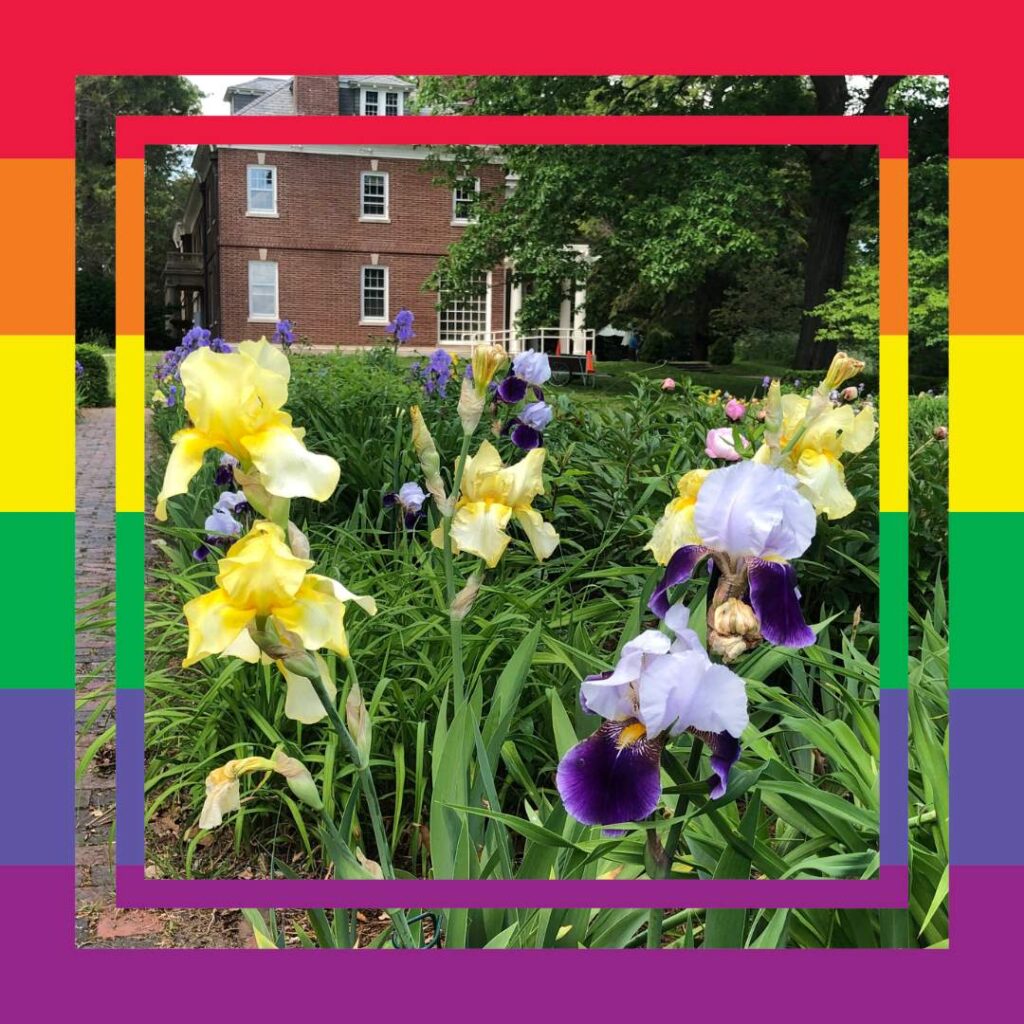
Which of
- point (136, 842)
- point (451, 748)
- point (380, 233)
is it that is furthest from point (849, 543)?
point (136, 842)

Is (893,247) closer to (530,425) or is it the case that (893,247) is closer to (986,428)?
(986,428)

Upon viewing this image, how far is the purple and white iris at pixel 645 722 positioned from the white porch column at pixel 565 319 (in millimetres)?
2189

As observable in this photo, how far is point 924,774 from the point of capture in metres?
1.67

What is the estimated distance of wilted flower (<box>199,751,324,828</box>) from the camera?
1.16 m

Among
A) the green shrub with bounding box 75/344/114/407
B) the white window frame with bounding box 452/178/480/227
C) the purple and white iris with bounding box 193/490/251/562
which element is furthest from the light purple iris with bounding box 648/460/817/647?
the green shrub with bounding box 75/344/114/407

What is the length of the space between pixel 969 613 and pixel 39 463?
126cm

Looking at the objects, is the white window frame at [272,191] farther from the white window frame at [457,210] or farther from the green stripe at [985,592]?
the green stripe at [985,592]

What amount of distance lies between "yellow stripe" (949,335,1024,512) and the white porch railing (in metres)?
1.41

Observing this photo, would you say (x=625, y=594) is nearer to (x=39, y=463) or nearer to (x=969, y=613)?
(x=969, y=613)

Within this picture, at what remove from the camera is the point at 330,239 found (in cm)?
303

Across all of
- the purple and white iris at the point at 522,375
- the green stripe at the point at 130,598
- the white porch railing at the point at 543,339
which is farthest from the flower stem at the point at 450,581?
the purple and white iris at the point at 522,375

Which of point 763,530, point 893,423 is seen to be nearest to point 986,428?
point 893,423

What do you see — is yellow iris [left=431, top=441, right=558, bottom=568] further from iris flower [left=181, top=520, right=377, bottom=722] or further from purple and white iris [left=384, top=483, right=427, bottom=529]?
purple and white iris [left=384, top=483, right=427, bottom=529]

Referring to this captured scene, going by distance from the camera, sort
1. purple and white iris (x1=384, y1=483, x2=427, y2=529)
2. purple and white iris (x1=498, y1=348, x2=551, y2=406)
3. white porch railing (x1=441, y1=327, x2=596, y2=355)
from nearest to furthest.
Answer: purple and white iris (x1=498, y1=348, x2=551, y2=406)
white porch railing (x1=441, y1=327, x2=596, y2=355)
purple and white iris (x1=384, y1=483, x2=427, y2=529)
